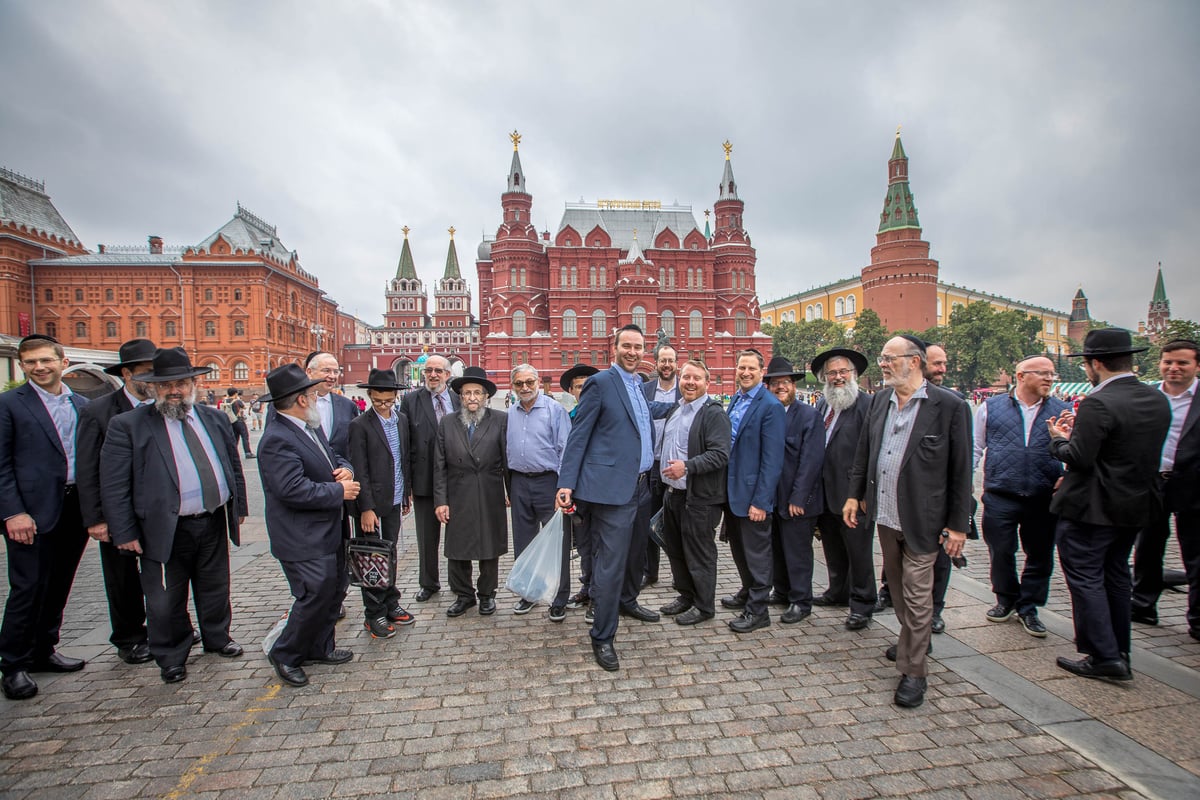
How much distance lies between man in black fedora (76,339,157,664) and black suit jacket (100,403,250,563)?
5.5 inches

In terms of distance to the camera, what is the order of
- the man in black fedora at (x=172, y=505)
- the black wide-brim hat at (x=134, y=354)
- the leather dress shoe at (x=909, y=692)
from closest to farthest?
the leather dress shoe at (x=909, y=692)
the man in black fedora at (x=172, y=505)
the black wide-brim hat at (x=134, y=354)

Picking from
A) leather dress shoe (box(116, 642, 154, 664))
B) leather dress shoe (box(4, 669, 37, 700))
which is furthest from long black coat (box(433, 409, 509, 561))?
leather dress shoe (box(4, 669, 37, 700))

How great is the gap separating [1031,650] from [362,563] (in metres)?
4.79

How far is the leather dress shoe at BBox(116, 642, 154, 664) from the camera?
377cm

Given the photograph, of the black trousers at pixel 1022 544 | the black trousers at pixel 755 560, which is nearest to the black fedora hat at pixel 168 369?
the black trousers at pixel 755 560

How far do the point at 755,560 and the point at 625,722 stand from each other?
184 centimetres

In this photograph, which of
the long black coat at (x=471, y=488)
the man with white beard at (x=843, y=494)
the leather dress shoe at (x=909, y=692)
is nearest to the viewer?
the leather dress shoe at (x=909, y=692)

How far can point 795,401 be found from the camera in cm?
485

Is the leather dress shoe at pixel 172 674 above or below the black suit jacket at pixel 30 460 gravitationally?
below

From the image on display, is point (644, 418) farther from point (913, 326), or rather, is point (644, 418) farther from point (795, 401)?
point (913, 326)

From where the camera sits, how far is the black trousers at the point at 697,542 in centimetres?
435

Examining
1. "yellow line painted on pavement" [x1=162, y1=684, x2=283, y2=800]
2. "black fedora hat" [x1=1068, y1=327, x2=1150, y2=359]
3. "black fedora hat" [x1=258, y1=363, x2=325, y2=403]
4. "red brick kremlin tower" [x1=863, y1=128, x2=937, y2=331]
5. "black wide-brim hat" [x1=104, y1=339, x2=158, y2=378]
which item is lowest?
"yellow line painted on pavement" [x1=162, y1=684, x2=283, y2=800]

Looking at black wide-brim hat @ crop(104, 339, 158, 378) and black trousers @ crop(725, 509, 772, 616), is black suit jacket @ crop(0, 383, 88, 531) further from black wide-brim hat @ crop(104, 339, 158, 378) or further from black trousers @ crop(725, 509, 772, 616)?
black trousers @ crop(725, 509, 772, 616)

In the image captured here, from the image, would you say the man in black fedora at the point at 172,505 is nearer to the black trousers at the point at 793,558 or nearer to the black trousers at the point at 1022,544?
the black trousers at the point at 793,558
